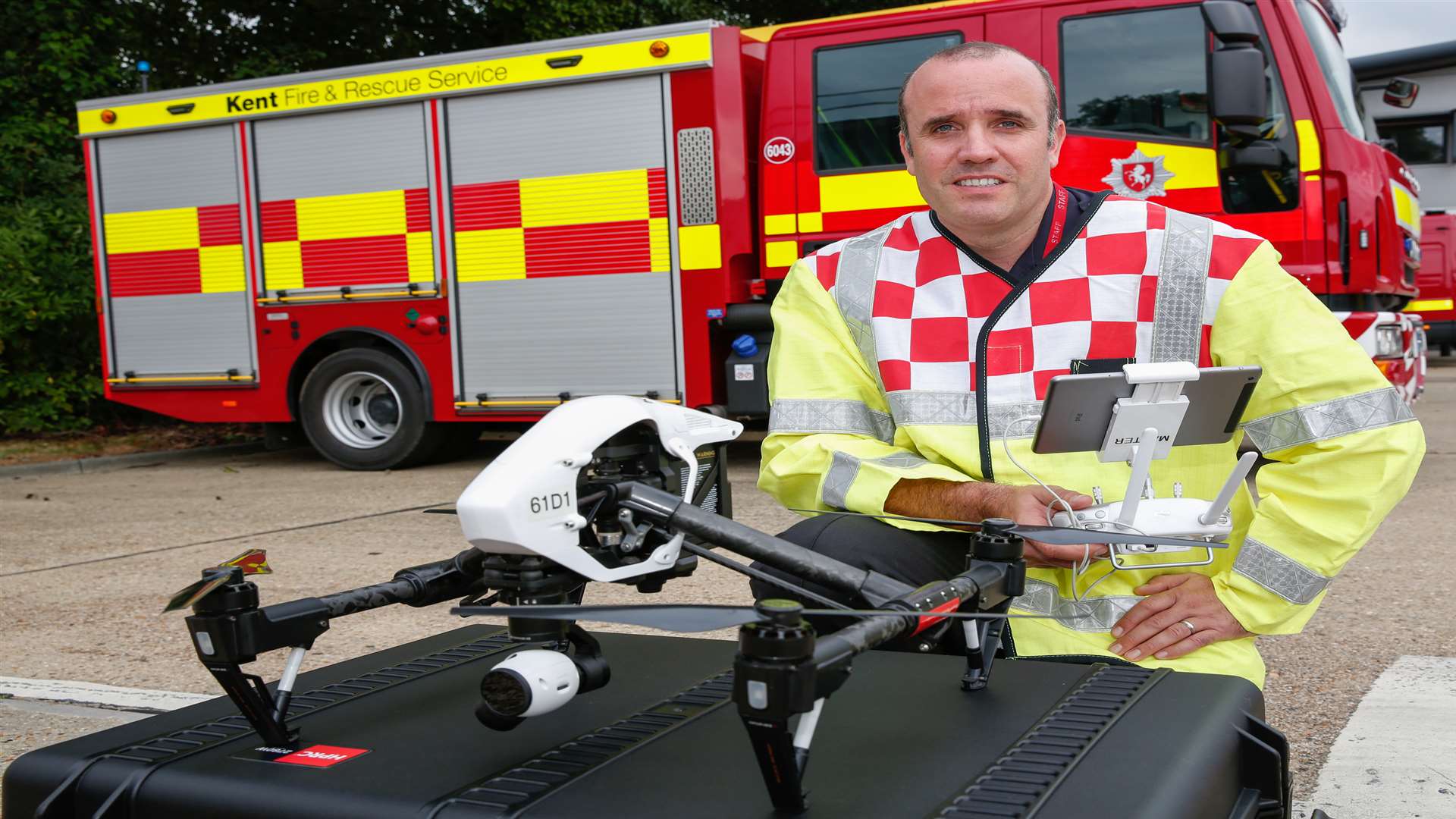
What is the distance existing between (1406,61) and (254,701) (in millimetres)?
15086

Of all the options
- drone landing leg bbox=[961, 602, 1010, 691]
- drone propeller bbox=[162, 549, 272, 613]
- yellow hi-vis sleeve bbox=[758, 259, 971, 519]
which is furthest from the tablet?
drone propeller bbox=[162, 549, 272, 613]

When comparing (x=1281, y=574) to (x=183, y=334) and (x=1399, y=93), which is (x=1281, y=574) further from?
(x=183, y=334)

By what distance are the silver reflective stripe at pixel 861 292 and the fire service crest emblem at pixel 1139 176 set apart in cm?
419

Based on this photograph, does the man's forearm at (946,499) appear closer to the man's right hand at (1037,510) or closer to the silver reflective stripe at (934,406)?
the man's right hand at (1037,510)

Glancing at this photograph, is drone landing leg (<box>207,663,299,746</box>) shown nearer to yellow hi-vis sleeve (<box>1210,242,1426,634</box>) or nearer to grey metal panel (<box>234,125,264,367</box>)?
yellow hi-vis sleeve (<box>1210,242,1426,634</box>)

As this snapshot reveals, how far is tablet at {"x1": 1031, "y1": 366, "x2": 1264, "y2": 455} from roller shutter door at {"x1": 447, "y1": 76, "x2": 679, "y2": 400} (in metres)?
5.49

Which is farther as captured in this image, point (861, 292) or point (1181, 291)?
point (861, 292)

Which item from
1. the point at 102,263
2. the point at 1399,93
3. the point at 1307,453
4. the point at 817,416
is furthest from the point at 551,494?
the point at 102,263

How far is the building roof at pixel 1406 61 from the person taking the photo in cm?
1089

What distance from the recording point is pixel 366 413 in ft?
26.6

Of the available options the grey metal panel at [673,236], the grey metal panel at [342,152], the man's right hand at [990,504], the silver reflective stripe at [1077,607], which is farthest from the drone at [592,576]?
the grey metal panel at [342,152]

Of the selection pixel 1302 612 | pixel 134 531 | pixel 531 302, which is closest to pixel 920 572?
pixel 1302 612

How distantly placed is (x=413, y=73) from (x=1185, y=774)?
23.2 feet

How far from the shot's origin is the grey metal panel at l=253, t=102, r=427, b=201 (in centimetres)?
764
